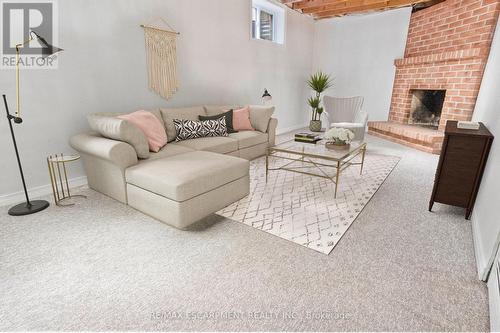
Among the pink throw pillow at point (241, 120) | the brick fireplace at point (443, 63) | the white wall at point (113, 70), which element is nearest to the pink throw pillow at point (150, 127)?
the white wall at point (113, 70)

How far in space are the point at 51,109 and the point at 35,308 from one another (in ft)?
6.45

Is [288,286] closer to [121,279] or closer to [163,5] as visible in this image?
[121,279]

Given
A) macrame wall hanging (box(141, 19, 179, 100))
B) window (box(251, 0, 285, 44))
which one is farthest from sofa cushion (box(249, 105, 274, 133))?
window (box(251, 0, 285, 44))

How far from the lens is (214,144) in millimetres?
3135

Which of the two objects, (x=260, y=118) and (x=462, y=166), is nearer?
(x=462, y=166)

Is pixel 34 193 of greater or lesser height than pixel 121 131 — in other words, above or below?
below

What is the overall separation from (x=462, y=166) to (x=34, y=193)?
386cm

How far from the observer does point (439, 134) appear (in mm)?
4484

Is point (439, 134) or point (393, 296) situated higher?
point (439, 134)

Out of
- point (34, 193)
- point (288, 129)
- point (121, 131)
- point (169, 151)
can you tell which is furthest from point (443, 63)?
point (34, 193)

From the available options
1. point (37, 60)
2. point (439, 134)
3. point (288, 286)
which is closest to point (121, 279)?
point (288, 286)

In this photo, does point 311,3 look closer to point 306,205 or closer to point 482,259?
point 306,205

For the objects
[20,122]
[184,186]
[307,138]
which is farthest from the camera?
[307,138]

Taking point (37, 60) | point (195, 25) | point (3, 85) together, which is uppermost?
point (195, 25)
